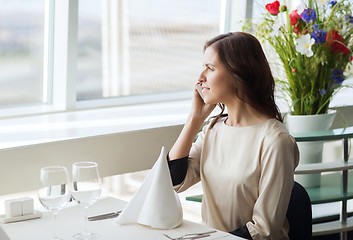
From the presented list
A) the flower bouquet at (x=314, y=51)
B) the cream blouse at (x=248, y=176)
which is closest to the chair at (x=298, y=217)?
the cream blouse at (x=248, y=176)

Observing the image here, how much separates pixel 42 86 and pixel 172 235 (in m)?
1.94

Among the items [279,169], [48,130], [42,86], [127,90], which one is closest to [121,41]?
[127,90]

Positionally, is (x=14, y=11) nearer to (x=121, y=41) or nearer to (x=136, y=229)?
(x=121, y=41)

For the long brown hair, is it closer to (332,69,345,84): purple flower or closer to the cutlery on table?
the cutlery on table

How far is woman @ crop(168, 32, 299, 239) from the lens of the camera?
1.88 metres

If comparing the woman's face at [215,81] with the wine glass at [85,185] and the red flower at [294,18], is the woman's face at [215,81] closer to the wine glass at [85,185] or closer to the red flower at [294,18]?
the wine glass at [85,185]

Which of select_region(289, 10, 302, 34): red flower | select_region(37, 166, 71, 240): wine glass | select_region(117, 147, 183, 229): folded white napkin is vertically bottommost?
select_region(117, 147, 183, 229): folded white napkin

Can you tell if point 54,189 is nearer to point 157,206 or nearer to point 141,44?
point 157,206

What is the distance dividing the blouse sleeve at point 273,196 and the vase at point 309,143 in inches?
29.9

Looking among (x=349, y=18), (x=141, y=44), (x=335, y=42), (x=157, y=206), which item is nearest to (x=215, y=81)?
(x=157, y=206)

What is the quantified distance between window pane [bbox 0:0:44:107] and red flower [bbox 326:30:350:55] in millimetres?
1554

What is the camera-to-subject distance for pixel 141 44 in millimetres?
3652

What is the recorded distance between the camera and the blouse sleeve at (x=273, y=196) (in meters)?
1.86

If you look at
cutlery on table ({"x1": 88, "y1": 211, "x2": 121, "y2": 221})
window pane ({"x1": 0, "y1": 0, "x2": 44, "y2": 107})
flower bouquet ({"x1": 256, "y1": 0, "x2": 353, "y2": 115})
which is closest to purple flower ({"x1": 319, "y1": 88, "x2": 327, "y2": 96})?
flower bouquet ({"x1": 256, "y1": 0, "x2": 353, "y2": 115})
